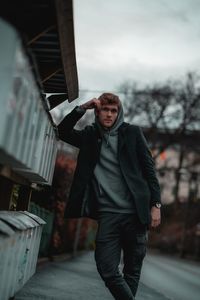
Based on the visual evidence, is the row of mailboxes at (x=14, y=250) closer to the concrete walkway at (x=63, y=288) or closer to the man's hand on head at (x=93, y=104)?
the man's hand on head at (x=93, y=104)

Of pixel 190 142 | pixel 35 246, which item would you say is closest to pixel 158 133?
pixel 190 142

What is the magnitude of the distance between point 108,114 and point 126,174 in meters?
0.55

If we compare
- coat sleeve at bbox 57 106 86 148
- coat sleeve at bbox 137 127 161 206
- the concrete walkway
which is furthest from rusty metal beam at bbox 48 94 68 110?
the concrete walkway

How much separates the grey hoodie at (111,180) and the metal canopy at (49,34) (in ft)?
2.06

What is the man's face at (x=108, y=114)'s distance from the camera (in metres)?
5.57

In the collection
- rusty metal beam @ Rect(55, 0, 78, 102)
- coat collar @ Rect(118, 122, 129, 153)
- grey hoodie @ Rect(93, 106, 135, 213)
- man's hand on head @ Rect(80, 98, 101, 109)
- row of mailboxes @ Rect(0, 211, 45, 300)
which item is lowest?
row of mailboxes @ Rect(0, 211, 45, 300)

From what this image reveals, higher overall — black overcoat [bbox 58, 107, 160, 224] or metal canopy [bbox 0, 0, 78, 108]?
metal canopy [bbox 0, 0, 78, 108]

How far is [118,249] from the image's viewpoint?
5.45 meters

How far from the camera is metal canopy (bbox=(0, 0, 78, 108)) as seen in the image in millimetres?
4090

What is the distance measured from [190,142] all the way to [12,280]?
37.9 meters

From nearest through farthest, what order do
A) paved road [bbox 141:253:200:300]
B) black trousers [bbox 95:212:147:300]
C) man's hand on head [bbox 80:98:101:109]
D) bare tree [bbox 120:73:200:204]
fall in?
black trousers [bbox 95:212:147:300] < man's hand on head [bbox 80:98:101:109] < paved road [bbox 141:253:200:300] < bare tree [bbox 120:73:200:204]

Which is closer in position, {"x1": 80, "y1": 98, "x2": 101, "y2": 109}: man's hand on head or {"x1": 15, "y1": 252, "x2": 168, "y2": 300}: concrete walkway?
{"x1": 80, "y1": 98, "x2": 101, "y2": 109}: man's hand on head

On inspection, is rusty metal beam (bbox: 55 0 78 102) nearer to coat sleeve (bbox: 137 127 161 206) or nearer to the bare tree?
coat sleeve (bbox: 137 127 161 206)

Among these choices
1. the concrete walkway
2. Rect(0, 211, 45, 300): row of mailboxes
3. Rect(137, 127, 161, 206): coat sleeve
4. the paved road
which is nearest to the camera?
Rect(0, 211, 45, 300): row of mailboxes
